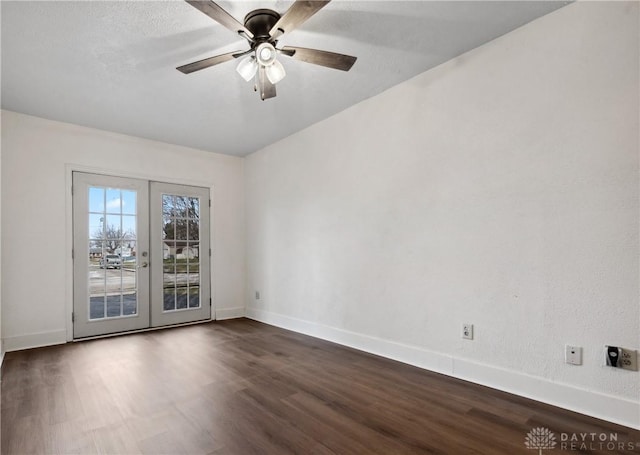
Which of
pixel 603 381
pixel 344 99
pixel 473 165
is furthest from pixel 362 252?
pixel 603 381

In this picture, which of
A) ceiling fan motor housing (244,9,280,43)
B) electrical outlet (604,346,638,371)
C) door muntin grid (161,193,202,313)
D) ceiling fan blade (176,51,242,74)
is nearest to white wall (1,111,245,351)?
door muntin grid (161,193,202,313)

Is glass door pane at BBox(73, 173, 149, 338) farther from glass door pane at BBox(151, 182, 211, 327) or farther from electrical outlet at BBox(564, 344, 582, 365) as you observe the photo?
electrical outlet at BBox(564, 344, 582, 365)

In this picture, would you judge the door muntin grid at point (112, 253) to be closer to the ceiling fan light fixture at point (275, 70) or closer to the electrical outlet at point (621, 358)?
the ceiling fan light fixture at point (275, 70)

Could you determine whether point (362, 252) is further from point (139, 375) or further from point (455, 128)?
point (139, 375)

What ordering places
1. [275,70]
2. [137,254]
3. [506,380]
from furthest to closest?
[137,254] → [506,380] → [275,70]

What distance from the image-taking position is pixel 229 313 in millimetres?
5141

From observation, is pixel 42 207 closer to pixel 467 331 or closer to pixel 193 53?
pixel 193 53

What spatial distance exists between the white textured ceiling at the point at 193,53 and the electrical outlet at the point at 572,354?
7.32 ft

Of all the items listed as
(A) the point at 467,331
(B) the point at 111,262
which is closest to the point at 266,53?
(A) the point at 467,331

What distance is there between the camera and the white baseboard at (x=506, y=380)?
6.34 ft

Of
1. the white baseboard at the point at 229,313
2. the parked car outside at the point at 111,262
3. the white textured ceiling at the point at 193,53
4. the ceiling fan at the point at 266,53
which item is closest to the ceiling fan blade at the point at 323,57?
the ceiling fan at the point at 266,53

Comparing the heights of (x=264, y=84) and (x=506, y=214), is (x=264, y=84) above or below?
above

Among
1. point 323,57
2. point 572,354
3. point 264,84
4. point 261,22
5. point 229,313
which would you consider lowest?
point 229,313

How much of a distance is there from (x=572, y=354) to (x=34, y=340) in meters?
5.06
